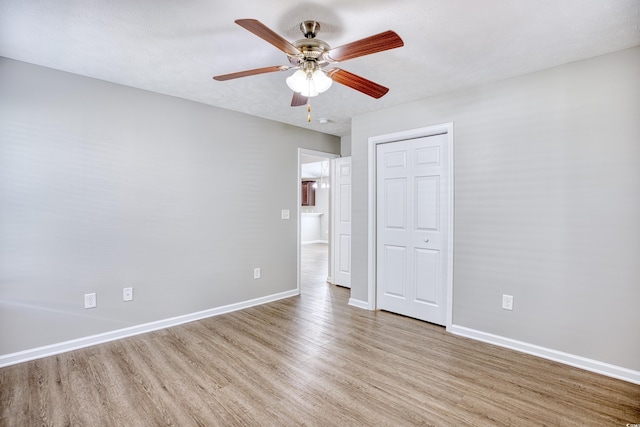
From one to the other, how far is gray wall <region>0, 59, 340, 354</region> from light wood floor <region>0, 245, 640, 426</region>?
45cm

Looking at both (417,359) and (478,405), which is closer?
(478,405)

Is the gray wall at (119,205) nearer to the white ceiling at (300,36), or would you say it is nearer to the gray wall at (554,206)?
the white ceiling at (300,36)

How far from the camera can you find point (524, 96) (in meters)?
2.71

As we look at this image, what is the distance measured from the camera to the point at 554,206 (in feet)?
8.45

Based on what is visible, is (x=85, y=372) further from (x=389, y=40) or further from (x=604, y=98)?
(x=604, y=98)

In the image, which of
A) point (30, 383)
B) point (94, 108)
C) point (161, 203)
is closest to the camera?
point (30, 383)

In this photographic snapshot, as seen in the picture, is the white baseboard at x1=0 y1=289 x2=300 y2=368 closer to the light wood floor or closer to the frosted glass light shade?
the light wood floor

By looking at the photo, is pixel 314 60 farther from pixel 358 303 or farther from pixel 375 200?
pixel 358 303

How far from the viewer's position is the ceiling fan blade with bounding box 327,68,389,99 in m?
1.99

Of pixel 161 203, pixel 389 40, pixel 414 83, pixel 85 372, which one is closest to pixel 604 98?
pixel 414 83

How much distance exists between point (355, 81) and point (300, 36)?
51 cm

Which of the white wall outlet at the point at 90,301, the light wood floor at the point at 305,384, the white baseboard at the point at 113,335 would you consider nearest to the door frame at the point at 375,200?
the light wood floor at the point at 305,384

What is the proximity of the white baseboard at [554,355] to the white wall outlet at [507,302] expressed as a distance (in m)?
0.28

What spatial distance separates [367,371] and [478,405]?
0.77 metres
